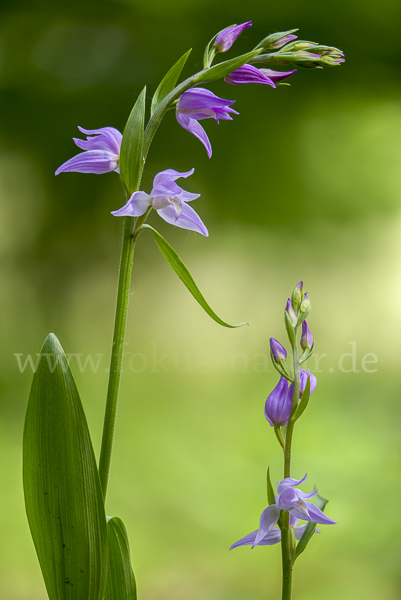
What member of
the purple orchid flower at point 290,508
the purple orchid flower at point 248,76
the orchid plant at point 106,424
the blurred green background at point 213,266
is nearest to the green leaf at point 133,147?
the orchid plant at point 106,424

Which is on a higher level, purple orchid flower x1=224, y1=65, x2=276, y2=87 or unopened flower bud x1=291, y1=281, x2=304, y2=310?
purple orchid flower x1=224, y1=65, x2=276, y2=87

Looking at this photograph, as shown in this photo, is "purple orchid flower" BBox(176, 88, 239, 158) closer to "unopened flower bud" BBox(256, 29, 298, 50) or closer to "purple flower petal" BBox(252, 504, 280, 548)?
"unopened flower bud" BBox(256, 29, 298, 50)

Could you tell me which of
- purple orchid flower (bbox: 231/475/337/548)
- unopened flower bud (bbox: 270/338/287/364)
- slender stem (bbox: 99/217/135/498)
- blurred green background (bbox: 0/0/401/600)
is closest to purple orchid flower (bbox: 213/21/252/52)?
slender stem (bbox: 99/217/135/498)

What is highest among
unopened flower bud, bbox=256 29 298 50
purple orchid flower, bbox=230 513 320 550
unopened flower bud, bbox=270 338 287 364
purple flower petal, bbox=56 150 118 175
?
unopened flower bud, bbox=256 29 298 50

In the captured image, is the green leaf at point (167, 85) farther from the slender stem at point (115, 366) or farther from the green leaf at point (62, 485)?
the green leaf at point (62, 485)

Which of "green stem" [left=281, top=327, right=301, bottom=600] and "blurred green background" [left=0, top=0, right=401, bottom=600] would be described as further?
"blurred green background" [left=0, top=0, right=401, bottom=600]

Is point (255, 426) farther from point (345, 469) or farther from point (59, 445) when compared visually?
point (59, 445)

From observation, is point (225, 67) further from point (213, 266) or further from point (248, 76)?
point (213, 266)
